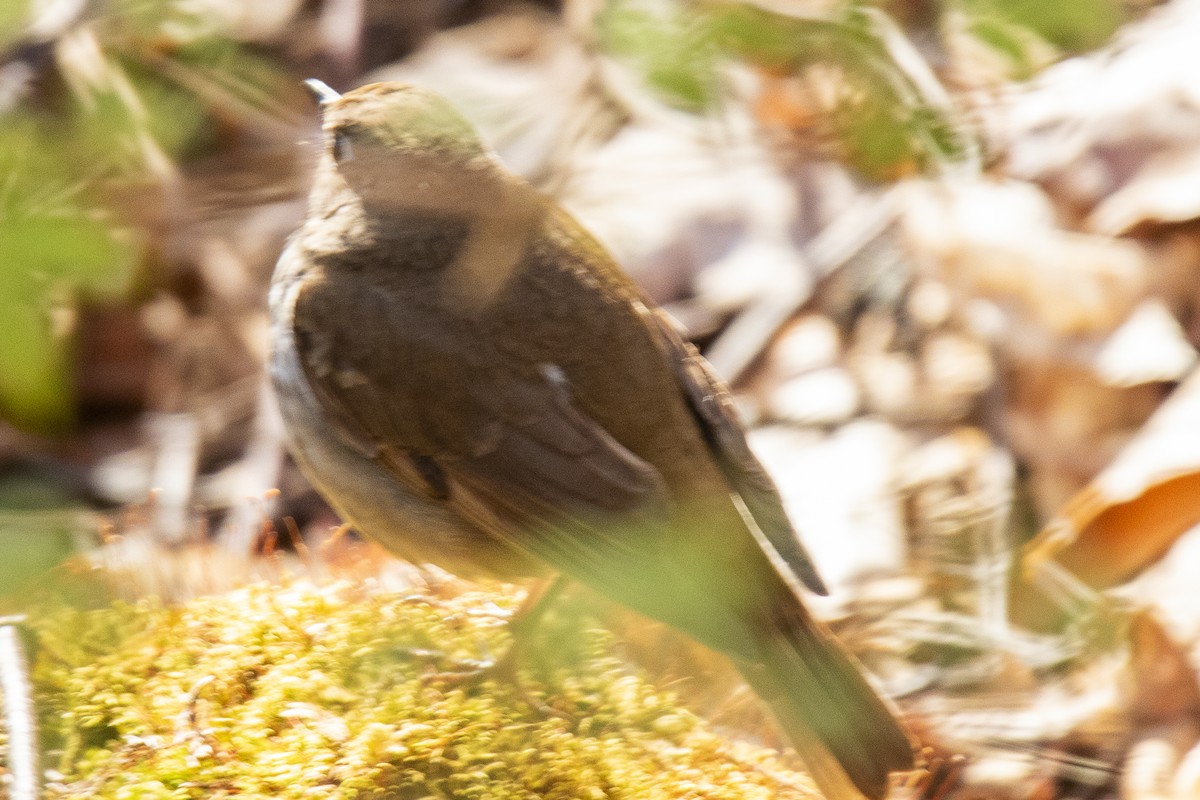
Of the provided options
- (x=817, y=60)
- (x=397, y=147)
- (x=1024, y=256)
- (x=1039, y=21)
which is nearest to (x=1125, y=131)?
(x=1024, y=256)

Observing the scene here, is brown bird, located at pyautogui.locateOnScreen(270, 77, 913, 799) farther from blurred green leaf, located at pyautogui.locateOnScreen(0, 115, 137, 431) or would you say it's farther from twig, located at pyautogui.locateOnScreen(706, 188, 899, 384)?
twig, located at pyautogui.locateOnScreen(706, 188, 899, 384)

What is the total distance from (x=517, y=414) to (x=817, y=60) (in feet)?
4.14

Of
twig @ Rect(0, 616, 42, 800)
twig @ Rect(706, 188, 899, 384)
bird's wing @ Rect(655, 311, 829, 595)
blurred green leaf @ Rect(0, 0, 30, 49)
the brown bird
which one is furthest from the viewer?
twig @ Rect(706, 188, 899, 384)

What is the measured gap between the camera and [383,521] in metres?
2.68

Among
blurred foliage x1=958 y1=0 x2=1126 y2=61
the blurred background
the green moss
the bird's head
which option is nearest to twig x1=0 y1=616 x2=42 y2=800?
the green moss

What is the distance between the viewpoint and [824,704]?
7.75 ft

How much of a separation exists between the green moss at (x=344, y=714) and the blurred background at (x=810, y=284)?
0.82 ft

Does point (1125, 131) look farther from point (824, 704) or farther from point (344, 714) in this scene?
point (344, 714)

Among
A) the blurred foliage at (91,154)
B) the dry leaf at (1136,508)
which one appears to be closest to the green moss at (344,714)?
the blurred foliage at (91,154)

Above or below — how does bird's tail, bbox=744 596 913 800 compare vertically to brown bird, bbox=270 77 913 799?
below

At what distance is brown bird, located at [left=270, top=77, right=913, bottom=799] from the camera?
2400 mm

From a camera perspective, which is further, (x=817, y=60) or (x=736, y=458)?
(x=736, y=458)

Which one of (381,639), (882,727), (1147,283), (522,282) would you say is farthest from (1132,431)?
(381,639)

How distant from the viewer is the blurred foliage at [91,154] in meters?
1.31
